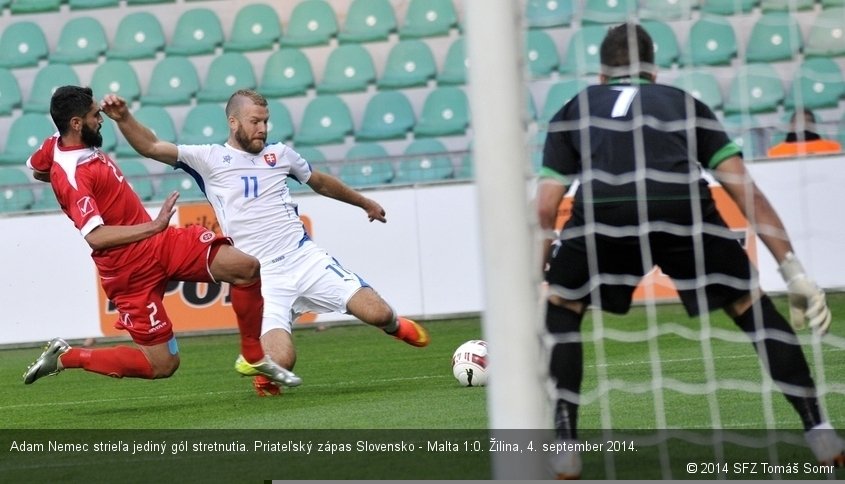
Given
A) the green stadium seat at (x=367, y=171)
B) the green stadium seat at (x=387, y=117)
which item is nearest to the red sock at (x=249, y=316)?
the green stadium seat at (x=367, y=171)

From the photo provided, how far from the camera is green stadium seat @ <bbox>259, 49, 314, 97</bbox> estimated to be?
592 inches

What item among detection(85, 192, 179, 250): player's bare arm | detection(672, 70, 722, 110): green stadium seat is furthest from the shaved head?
detection(672, 70, 722, 110): green stadium seat

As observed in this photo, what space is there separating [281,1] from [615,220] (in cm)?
1182

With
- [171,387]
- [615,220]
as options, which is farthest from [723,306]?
[171,387]

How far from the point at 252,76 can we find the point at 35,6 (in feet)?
9.94

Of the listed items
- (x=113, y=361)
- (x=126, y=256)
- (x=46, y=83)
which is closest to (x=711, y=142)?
(x=126, y=256)

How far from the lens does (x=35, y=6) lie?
52.3 feet

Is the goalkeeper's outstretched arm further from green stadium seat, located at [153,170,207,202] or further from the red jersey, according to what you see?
green stadium seat, located at [153,170,207,202]

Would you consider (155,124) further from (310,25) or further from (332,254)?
(332,254)

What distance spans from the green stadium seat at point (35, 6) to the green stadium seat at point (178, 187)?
392cm

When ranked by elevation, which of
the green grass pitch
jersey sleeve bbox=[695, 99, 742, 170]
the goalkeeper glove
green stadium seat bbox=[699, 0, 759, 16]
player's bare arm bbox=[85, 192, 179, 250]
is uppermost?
green stadium seat bbox=[699, 0, 759, 16]

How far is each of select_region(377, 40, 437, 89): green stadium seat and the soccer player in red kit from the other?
7.41 meters

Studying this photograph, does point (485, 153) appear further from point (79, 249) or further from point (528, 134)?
point (79, 249)

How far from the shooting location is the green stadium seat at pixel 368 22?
50.3 feet
